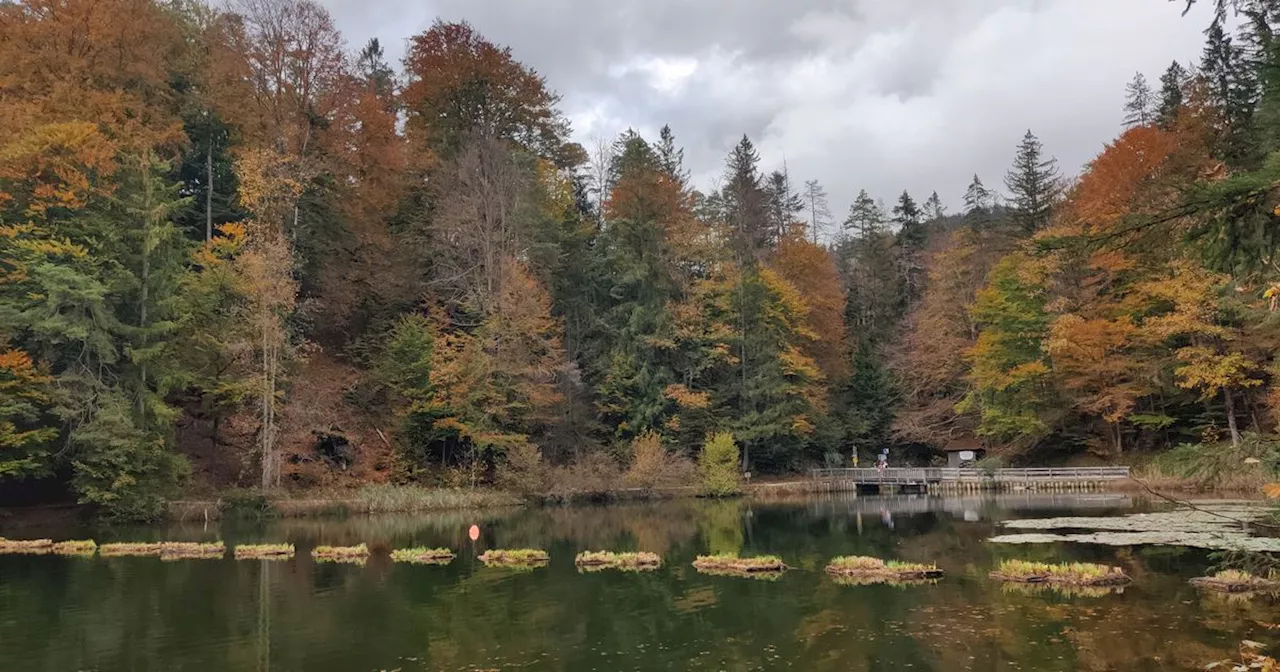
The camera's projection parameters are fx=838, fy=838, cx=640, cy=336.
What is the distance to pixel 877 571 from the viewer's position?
16.9 metres

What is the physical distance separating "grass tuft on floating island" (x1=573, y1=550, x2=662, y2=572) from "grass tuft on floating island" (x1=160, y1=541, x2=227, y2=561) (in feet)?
30.3

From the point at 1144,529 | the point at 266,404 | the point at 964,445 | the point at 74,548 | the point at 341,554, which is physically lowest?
the point at 1144,529

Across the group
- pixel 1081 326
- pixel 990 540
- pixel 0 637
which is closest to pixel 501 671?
pixel 0 637

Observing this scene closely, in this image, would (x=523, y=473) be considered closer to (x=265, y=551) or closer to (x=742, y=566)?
(x=265, y=551)

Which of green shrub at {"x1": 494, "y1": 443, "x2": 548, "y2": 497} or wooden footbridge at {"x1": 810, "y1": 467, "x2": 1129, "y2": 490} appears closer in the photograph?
green shrub at {"x1": 494, "y1": 443, "x2": 548, "y2": 497}

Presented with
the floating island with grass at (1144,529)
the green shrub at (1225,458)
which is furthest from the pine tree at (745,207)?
the green shrub at (1225,458)

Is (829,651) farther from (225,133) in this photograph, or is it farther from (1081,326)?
(225,133)

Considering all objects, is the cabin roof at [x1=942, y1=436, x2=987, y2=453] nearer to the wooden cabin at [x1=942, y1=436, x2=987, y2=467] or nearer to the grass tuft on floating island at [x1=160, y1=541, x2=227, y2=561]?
the wooden cabin at [x1=942, y1=436, x2=987, y2=467]

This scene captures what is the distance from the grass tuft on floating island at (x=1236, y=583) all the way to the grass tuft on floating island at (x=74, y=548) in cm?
2460

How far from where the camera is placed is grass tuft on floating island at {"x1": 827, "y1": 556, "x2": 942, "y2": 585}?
1628 centimetres

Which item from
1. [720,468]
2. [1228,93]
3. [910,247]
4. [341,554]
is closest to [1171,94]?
[1228,93]

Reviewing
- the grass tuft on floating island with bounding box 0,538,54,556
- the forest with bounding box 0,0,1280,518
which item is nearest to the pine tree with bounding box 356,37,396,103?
the forest with bounding box 0,0,1280,518

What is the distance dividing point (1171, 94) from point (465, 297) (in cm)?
3730

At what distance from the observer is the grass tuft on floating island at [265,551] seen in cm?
2061
